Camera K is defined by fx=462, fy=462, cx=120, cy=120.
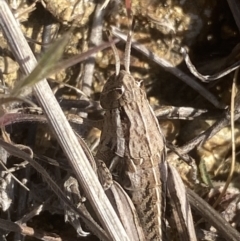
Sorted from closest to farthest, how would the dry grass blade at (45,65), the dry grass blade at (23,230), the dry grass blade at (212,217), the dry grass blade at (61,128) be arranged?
the dry grass blade at (45,65) → the dry grass blade at (61,128) → the dry grass blade at (23,230) → the dry grass blade at (212,217)

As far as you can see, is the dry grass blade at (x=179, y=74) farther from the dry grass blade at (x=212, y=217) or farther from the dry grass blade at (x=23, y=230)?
the dry grass blade at (x=23, y=230)

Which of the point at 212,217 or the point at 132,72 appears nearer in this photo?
the point at 212,217

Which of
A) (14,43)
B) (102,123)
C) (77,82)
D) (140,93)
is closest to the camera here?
(14,43)

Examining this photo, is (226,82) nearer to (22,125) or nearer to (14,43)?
(22,125)

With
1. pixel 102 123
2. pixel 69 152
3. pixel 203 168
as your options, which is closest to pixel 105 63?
pixel 102 123

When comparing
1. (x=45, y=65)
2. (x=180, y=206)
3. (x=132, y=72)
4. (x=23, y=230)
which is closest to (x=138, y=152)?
(x=180, y=206)

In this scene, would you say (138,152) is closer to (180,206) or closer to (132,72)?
(180,206)

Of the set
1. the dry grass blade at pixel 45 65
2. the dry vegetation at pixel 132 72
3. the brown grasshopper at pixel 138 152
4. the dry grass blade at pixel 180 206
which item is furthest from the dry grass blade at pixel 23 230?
the dry grass blade at pixel 45 65

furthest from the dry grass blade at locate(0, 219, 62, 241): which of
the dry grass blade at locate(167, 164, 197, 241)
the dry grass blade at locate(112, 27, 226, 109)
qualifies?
the dry grass blade at locate(112, 27, 226, 109)
